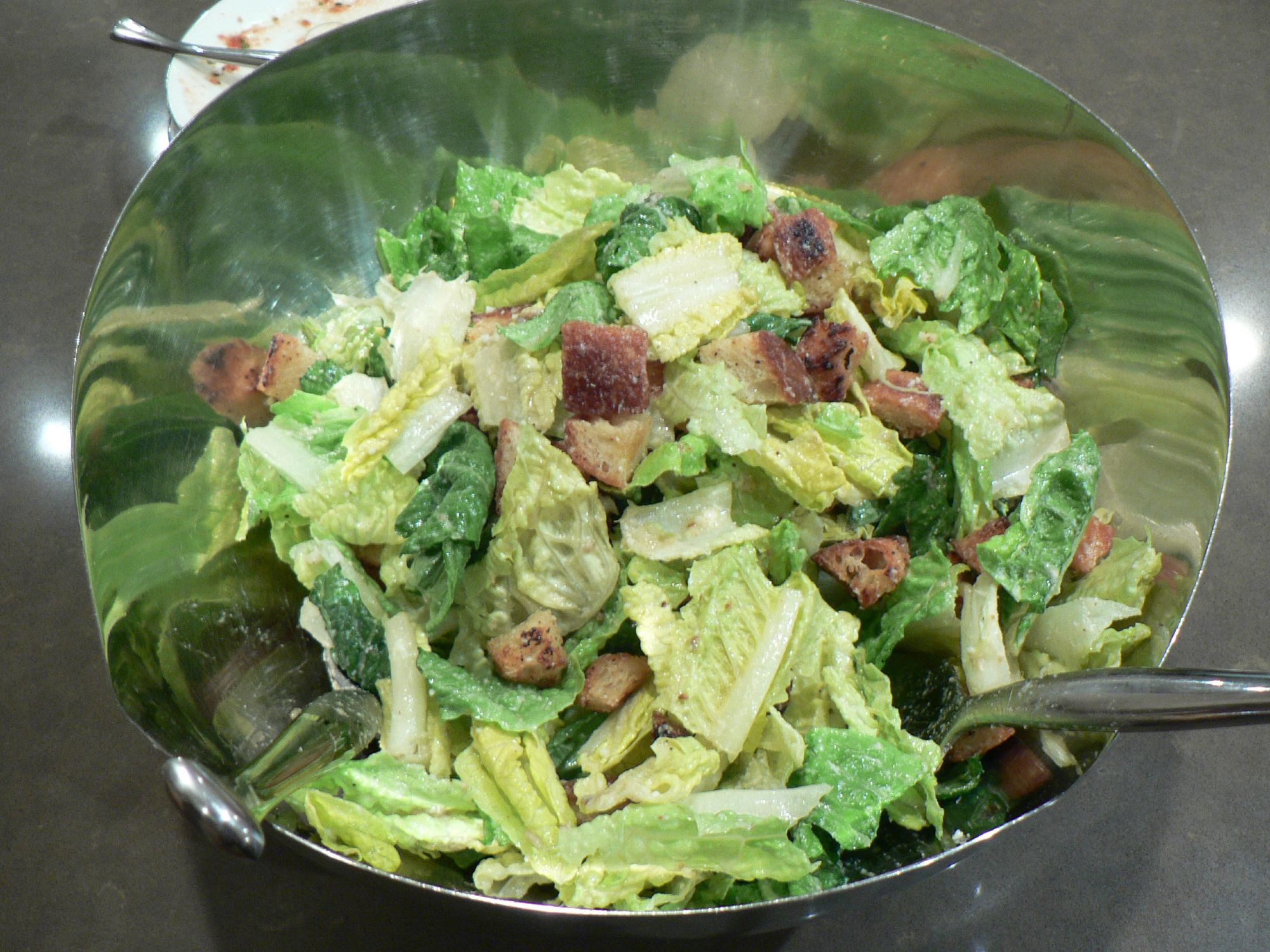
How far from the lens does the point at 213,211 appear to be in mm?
1717

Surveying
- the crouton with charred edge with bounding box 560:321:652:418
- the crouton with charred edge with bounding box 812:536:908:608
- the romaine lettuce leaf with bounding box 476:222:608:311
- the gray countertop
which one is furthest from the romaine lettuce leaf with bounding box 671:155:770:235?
the gray countertop

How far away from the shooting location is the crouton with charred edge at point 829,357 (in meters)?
1.52

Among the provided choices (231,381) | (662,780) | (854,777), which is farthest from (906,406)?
(231,381)

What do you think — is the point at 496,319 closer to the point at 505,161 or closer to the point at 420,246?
the point at 420,246

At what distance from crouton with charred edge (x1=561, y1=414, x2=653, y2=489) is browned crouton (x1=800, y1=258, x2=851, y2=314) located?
481 mm


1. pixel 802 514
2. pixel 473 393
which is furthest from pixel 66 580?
pixel 802 514

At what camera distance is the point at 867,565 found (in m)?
1.44

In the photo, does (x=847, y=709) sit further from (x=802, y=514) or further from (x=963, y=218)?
(x=963, y=218)

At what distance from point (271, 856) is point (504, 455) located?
808mm

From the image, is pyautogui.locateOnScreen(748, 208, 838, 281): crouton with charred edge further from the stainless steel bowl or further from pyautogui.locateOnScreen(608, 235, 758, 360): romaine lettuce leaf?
the stainless steel bowl

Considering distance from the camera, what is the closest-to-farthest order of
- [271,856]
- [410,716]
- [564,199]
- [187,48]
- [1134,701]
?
[1134,701]
[410,716]
[271,856]
[564,199]
[187,48]

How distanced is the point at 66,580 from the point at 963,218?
1.94m

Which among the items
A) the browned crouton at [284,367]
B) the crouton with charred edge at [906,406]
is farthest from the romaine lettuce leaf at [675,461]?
the browned crouton at [284,367]

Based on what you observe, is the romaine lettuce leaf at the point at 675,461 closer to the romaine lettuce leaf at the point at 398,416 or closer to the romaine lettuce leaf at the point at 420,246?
the romaine lettuce leaf at the point at 398,416
